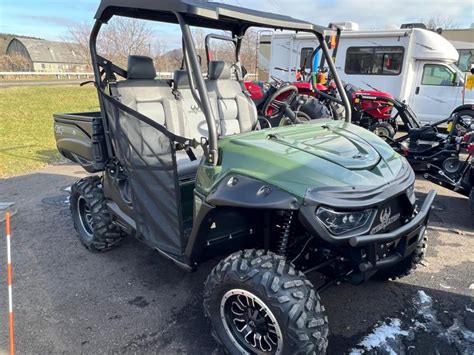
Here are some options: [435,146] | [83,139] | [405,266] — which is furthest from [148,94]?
[435,146]

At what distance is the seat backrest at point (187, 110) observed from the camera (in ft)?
12.4

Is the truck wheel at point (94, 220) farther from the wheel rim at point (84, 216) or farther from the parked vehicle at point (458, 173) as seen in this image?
the parked vehicle at point (458, 173)

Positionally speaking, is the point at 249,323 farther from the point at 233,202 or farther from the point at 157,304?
the point at 157,304

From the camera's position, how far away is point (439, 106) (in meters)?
10.2

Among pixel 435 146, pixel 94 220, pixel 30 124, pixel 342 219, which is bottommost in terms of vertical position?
pixel 30 124

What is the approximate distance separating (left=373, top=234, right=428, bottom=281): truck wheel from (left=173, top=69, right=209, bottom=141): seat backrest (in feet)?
6.65

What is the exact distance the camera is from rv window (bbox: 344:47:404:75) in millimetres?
10423

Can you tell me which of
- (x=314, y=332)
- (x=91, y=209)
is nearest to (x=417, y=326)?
(x=314, y=332)

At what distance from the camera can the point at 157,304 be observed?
115 inches

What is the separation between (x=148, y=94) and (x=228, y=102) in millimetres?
809

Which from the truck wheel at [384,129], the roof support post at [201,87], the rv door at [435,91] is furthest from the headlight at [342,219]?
the rv door at [435,91]

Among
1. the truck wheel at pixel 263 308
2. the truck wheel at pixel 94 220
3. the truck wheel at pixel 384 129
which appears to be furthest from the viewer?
the truck wheel at pixel 384 129

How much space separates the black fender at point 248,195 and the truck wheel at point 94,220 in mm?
1693

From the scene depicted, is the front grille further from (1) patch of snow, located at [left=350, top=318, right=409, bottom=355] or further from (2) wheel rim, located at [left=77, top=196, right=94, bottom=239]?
(2) wheel rim, located at [left=77, top=196, right=94, bottom=239]
